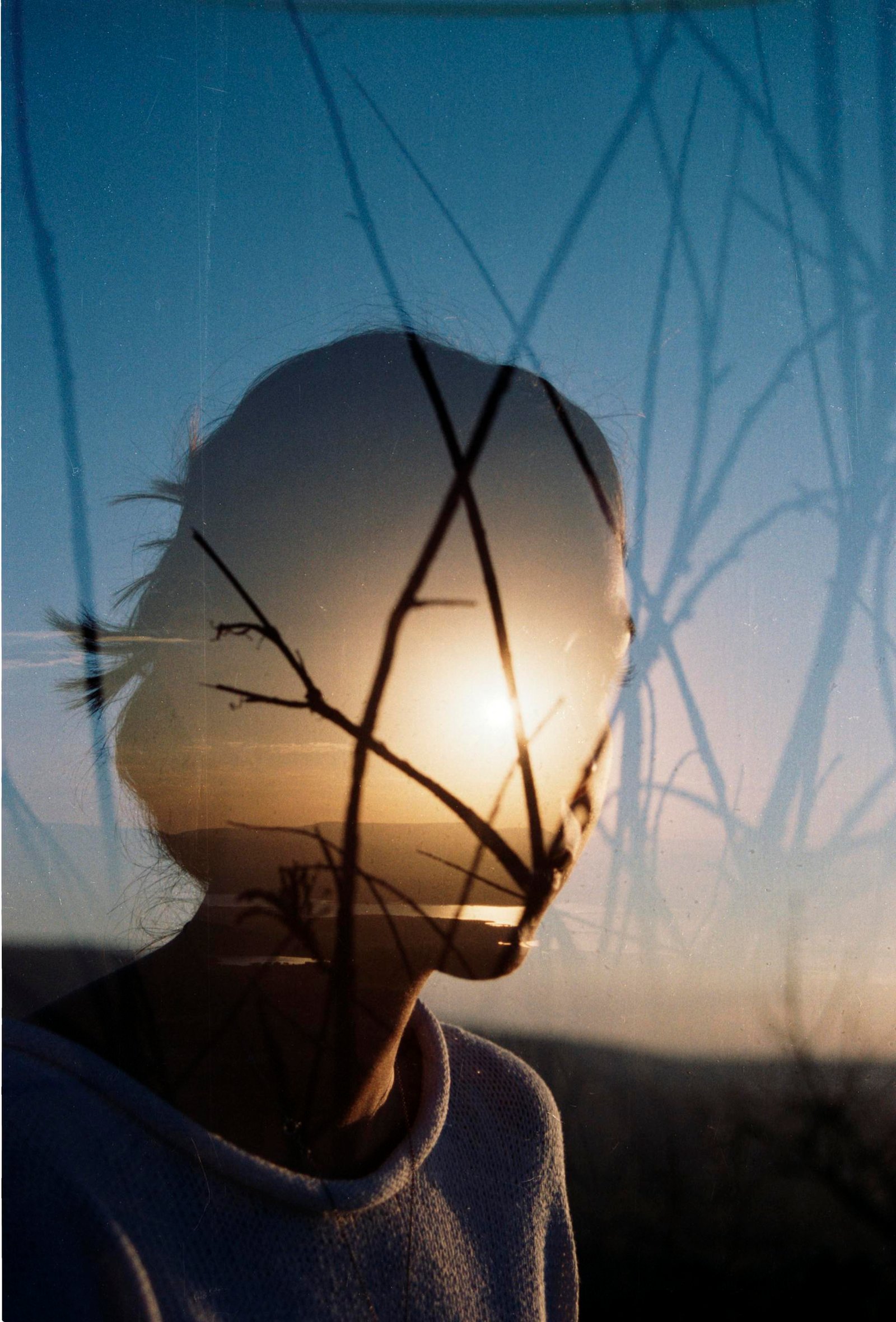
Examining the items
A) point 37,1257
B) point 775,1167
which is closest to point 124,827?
point 37,1257

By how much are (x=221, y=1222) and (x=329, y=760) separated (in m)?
0.30

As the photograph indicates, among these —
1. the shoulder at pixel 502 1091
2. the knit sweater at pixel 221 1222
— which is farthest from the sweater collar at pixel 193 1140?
the shoulder at pixel 502 1091

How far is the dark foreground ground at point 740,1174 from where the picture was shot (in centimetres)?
69

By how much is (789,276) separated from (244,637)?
0.48 metres

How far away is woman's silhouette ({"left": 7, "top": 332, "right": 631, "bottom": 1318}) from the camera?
632 millimetres

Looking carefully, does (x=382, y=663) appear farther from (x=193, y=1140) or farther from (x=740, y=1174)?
(x=740, y=1174)

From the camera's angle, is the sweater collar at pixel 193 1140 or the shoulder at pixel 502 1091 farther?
the shoulder at pixel 502 1091

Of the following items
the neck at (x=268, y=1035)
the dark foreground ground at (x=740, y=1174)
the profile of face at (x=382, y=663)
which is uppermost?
the profile of face at (x=382, y=663)

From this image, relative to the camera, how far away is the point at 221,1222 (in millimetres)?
616

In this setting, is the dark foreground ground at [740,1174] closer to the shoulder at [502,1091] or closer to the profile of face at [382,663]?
the shoulder at [502,1091]

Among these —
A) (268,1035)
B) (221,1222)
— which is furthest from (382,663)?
(221,1222)

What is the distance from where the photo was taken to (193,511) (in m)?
0.65

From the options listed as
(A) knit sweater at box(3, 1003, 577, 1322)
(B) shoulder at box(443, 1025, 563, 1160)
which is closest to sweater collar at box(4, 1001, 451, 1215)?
(A) knit sweater at box(3, 1003, 577, 1322)

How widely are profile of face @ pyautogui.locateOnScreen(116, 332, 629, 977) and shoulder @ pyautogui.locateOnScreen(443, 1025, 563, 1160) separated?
12 centimetres
